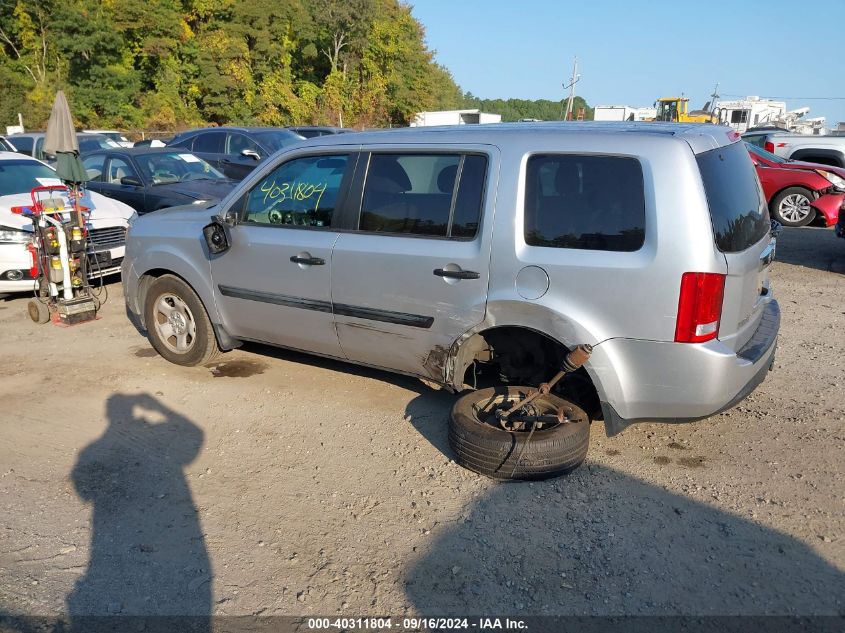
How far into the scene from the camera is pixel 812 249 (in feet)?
34.2

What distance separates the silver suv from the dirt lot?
39 centimetres

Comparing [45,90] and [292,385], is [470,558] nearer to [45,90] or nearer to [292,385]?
[292,385]

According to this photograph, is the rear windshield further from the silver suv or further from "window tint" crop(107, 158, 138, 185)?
"window tint" crop(107, 158, 138, 185)

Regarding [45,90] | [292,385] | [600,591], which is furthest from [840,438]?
[45,90]

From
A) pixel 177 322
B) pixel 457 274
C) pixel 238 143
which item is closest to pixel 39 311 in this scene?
pixel 177 322

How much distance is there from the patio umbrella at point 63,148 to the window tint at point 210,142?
783cm

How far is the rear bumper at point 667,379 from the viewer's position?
347 cm

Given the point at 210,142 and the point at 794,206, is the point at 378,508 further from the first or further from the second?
the point at 210,142

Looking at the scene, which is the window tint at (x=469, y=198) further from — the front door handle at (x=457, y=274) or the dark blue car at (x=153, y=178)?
the dark blue car at (x=153, y=178)

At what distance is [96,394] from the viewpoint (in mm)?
5168

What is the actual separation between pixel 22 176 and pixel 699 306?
28.6 feet

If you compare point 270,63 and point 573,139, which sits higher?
point 270,63

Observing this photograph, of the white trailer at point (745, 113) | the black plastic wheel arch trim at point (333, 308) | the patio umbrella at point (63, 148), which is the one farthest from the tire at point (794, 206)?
the white trailer at point (745, 113)

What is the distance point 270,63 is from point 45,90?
15218mm
